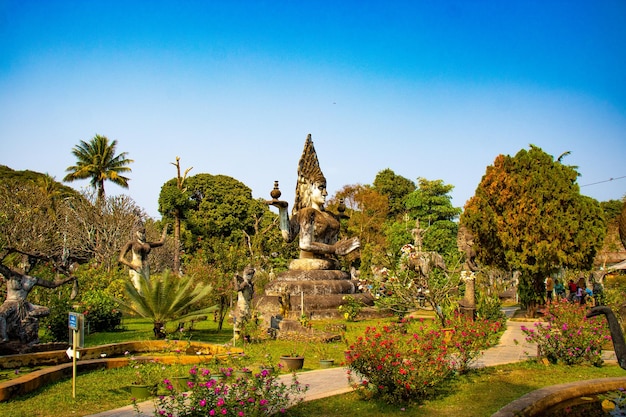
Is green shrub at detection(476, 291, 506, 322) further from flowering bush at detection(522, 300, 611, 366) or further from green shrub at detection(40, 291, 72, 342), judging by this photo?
green shrub at detection(40, 291, 72, 342)

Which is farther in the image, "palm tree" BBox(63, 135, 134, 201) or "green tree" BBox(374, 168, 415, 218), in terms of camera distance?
"green tree" BBox(374, 168, 415, 218)

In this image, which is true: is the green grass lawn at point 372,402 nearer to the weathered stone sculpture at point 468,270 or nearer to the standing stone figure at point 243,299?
the standing stone figure at point 243,299

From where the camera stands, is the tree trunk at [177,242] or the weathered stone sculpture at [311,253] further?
the tree trunk at [177,242]

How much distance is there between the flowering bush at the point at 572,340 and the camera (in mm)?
9773

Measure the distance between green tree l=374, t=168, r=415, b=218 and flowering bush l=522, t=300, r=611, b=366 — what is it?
150 feet

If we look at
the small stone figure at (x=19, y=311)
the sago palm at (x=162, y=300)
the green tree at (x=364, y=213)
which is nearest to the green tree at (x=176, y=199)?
the green tree at (x=364, y=213)

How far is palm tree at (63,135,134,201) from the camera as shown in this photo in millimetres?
41875

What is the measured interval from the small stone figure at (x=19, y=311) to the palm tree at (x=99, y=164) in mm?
33655

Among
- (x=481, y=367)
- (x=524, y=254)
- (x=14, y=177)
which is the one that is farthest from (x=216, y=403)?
(x=14, y=177)

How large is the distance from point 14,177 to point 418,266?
130ft

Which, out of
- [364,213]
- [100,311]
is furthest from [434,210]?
[100,311]

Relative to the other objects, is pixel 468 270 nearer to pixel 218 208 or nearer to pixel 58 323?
pixel 58 323

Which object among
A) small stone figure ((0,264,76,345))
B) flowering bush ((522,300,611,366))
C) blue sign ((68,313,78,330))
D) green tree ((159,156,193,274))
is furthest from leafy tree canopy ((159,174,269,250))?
blue sign ((68,313,78,330))

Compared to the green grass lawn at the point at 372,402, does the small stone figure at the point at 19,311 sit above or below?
above
